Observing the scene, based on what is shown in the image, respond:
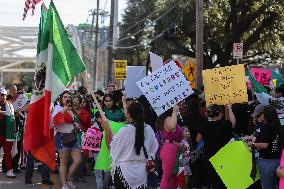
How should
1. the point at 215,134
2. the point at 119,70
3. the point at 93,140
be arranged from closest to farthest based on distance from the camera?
the point at 215,134 < the point at 93,140 < the point at 119,70

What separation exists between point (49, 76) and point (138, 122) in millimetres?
1106

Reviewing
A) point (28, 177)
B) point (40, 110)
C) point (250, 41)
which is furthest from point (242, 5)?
point (40, 110)

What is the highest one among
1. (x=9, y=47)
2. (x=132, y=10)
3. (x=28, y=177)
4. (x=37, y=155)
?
(x=132, y=10)

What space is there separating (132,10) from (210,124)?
39.1 meters

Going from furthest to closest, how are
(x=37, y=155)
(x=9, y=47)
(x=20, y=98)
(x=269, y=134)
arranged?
(x=9, y=47), (x=20, y=98), (x=269, y=134), (x=37, y=155)

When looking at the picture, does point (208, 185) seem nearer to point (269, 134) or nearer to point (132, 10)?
point (269, 134)

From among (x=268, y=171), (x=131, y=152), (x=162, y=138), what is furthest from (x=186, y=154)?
A: (x=131, y=152)

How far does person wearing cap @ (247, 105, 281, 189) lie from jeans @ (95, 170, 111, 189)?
130 inches

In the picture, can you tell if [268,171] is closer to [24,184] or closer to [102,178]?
[102,178]

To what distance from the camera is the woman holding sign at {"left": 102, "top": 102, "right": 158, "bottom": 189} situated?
666 cm

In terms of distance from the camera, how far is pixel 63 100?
10.3 m

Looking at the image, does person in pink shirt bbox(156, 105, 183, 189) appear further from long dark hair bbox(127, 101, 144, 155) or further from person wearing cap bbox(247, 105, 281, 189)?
long dark hair bbox(127, 101, 144, 155)

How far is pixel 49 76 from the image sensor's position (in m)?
6.42

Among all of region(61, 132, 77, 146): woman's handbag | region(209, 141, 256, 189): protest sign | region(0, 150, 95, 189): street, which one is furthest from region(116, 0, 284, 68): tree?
region(209, 141, 256, 189): protest sign
